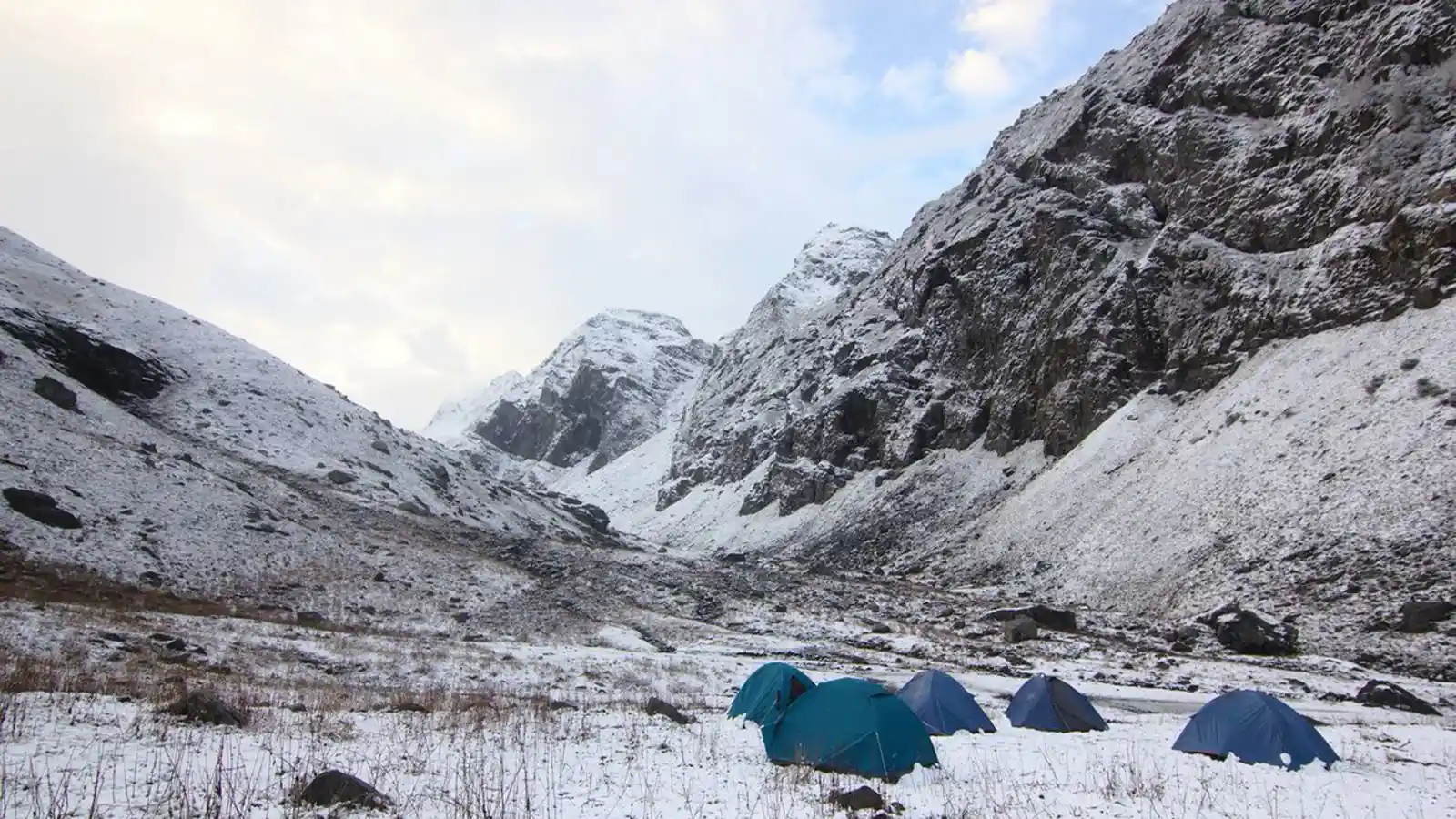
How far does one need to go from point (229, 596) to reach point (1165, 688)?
31058mm

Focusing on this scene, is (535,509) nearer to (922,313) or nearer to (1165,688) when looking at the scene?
(922,313)

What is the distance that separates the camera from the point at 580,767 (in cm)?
1036

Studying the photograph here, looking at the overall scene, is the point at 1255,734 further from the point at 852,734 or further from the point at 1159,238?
the point at 1159,238

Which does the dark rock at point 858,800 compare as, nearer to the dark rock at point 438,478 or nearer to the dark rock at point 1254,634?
the dark rock at point 1254,634

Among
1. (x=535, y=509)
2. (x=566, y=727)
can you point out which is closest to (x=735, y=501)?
(x=535, y=509)

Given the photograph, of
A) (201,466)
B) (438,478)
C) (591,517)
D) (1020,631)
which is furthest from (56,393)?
(1020,631)

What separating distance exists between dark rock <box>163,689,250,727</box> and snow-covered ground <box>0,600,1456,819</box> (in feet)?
0.86

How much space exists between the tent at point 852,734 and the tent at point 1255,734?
4805 millimetres

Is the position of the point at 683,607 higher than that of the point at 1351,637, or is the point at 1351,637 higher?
the point at 1351,637

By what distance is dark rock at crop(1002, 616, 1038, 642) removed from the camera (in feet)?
97.3

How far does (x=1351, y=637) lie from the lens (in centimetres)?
2469

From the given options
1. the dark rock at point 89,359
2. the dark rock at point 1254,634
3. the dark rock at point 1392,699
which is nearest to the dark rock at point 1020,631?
the dark rock at point 1254,634

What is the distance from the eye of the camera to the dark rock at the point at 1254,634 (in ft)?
83.5

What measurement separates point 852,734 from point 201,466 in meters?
39.7
